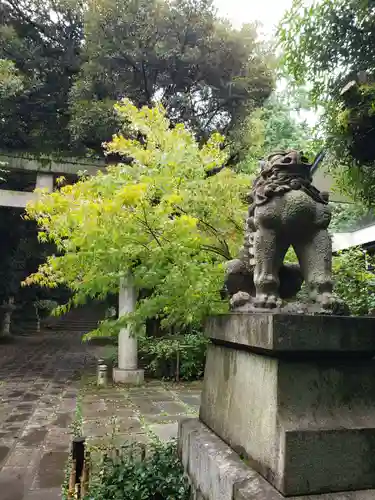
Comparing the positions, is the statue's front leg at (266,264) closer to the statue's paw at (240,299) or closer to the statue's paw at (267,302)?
the statue's paw at (267,302)

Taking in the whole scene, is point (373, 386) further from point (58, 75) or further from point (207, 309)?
point (58, 75)

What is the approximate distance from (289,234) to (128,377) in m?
7.19

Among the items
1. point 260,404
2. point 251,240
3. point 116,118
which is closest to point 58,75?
point 116,118

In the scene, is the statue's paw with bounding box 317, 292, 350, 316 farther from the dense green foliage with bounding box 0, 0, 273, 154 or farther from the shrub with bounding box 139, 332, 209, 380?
the dense green foliage with bounding box 0, 0, 273, 154

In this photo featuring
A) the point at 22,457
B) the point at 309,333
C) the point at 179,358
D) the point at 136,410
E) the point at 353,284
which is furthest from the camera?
the point at 179,358

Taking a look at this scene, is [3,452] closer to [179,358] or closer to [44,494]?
[44,494]

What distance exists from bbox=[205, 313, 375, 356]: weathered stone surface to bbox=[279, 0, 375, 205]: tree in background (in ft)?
12.2

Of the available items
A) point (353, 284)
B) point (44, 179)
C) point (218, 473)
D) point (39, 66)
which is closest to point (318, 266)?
point (218, 473)

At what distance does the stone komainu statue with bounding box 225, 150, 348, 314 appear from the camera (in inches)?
102

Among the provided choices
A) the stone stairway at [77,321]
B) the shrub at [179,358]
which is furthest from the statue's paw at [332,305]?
the stone stairway at [77,321]

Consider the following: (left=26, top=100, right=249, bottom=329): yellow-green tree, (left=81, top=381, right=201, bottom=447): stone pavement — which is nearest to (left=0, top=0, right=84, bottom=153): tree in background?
(left=81, top=381, right=201, bottom=447): stone pavement

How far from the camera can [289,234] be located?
8.96 feet

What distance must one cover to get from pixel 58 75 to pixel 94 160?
5.12 m

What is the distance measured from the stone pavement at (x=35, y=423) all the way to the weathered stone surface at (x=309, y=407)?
2.26 metres
